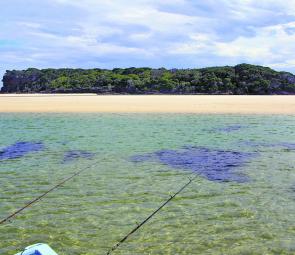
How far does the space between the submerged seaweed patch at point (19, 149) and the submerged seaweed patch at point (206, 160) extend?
462 cm

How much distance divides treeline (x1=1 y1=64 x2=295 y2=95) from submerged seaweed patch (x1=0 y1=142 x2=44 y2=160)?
5771 cm

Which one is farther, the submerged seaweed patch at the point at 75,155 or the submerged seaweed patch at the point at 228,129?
the submerged seaweed patch at the point at 228,129

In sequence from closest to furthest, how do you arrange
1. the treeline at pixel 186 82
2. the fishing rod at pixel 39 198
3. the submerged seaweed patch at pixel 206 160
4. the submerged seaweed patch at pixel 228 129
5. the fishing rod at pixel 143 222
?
the fishing rod at pixel 143 222 < the fishing rod at pixel 39 198 < the submerged seaweed patch at pixel 206 160 < the submerged seaweed patch at pixel 228 129 < the treeline at pixel 186 82

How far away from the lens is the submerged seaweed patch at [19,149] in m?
15.4

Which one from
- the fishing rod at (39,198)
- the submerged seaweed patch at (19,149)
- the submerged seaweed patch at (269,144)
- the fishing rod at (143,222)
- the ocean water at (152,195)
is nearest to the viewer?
the fishing rod at (143,222)

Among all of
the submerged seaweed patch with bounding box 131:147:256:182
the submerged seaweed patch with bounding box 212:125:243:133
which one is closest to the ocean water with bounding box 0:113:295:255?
the submerged seaweed patch with bounding box 131:147:256:182

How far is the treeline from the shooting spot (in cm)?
7312

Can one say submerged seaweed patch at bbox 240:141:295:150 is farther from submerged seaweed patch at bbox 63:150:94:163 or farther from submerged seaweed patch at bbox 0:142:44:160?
submerged seaweed patch at bbox 0:142:44:160

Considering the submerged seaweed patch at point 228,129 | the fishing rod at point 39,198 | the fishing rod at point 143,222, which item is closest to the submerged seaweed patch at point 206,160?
the fishing rod at point 143,222

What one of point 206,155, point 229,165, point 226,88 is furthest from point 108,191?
point 226,88

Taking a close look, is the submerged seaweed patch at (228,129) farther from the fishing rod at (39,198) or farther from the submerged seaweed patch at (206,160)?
the fishing rod at (39,198)

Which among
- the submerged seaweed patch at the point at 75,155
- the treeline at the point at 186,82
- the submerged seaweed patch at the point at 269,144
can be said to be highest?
the treeline at the point at 186,82

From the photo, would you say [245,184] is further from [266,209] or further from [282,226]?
[282,226]

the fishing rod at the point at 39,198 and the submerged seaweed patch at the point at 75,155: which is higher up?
the submerged seaweed patch at the point at 75,155
